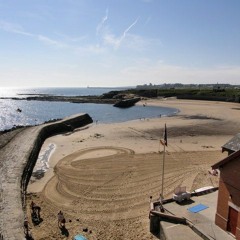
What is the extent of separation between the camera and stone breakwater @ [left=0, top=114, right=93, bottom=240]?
59.1ft

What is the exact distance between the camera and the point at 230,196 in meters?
16.3

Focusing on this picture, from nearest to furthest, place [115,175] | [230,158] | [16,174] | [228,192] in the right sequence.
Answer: [230,158] → [228,192] → [16,174] → [115,175]

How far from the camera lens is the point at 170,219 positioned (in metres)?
18.2

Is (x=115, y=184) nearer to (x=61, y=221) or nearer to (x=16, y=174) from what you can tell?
(x=61, y=221)

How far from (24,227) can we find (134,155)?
19.4m

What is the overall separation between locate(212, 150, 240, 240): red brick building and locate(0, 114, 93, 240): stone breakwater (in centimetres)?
1139

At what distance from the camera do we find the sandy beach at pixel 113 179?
19.7 m

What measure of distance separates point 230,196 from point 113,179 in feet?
44.1

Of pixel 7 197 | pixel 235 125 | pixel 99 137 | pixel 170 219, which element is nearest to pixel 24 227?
pixel 7 197

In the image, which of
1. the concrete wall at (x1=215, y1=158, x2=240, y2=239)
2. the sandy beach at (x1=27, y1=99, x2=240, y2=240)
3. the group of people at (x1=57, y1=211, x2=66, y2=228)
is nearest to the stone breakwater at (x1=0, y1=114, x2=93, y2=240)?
the sandy beach at (x1=27, y1=99, x2=240, y2=240)

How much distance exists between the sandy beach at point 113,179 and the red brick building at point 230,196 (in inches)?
176

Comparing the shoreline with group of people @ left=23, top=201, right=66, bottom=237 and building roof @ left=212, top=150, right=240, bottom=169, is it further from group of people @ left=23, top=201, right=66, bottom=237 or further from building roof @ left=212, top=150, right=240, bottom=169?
building roof @ left=212, top=150, right=240, bottom=169

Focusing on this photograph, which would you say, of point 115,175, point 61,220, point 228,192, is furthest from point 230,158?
point 115,175

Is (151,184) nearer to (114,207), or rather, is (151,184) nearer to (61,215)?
(114,207)
